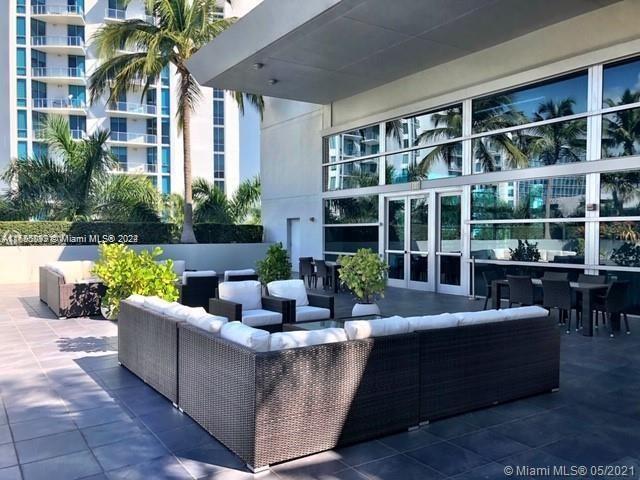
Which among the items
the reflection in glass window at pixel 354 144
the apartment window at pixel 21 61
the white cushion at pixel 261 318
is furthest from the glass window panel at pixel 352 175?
the apartment window at pixel 21 61

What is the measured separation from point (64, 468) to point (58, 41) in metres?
38.7

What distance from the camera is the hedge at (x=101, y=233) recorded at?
13945 mm

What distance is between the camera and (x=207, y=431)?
136 inches

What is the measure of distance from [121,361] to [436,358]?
10.9 feet

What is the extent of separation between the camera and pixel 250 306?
645 cm

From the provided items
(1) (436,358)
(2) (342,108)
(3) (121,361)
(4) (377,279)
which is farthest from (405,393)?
(2) (342,108)

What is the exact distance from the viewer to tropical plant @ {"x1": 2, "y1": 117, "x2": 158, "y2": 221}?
47.2ft

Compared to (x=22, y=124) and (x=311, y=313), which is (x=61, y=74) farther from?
(x=311, y=313)

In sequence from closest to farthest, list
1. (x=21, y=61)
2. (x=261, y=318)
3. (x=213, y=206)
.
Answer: (x=261, y=318) < (x=213, y=206) < (x=21, y=61)

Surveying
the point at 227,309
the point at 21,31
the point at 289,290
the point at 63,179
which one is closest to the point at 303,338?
the point at 227,309

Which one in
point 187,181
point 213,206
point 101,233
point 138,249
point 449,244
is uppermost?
point 187,181

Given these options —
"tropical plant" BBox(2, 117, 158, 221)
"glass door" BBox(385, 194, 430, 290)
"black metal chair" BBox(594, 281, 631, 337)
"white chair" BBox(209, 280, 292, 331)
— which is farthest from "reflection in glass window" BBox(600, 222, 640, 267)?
"tropical plant" BBox(2, 117, 158, 221)

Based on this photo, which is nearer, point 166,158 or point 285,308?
point 285,308

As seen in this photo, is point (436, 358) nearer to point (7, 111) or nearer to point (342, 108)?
point (342, 108)
